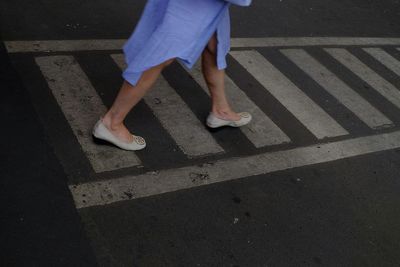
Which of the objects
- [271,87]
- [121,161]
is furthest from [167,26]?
[271,87]

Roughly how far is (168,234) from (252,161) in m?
1.14

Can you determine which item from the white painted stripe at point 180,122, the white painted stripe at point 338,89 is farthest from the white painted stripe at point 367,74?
the white painted stripe at point 180,122

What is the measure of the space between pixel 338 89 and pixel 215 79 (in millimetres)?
2091

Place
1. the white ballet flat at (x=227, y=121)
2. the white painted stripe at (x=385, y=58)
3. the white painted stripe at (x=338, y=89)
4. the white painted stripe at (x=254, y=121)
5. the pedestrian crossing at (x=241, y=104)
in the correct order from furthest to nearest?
the white painted stripe at (x=385, y=58) → the white painted stripe at (x=338, y=89) → the white painted stripe at (x=254, y=121) → the white ballet flat at (x=227, y=121) → the pedestrian crossing at (x=241, y=104)

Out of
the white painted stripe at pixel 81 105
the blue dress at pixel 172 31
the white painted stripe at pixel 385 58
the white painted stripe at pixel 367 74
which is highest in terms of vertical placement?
the blue dress at pixel 172 31

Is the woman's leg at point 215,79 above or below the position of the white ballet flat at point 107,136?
above

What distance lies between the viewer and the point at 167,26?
302 centimetres

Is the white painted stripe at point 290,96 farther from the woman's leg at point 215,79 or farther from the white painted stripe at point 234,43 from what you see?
the woman's leg at point 215,79

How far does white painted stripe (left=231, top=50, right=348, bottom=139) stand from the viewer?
4609 millimetres

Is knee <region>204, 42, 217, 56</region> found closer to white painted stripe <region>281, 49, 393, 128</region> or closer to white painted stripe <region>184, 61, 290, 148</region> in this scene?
white painted stripe <region>184, 61, 290, 148</region>

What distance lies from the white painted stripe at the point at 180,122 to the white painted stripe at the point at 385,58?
133 inches

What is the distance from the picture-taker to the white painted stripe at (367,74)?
5.64m

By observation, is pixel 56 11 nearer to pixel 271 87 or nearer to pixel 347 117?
pixel 271 87

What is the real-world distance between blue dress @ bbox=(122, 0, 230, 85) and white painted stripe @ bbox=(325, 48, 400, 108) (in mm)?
3172
